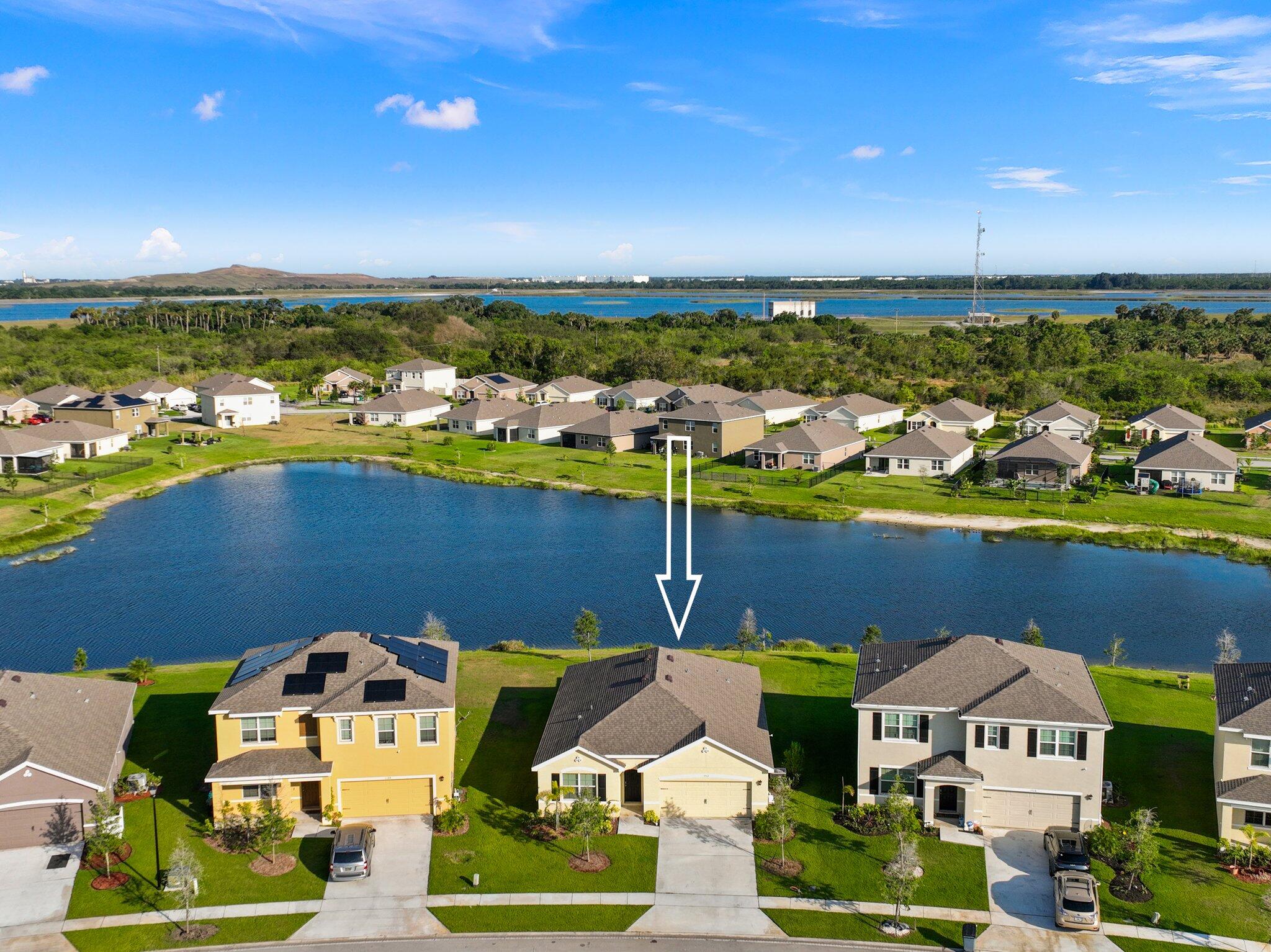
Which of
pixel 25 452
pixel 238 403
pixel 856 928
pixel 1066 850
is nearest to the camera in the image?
Answer: pixel 856 928

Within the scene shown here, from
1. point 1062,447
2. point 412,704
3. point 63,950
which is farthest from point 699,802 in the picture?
point 1062,447

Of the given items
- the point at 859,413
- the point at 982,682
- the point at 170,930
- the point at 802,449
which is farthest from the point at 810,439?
the point at 170,930

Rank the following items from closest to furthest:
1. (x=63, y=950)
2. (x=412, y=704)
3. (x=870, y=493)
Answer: (x=63, y=950)
(x=412, y=704)
(x=870, y=493)

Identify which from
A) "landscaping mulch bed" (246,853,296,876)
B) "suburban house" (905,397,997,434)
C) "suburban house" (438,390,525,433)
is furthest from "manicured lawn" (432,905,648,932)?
"suburban house" (438,390,525,433)

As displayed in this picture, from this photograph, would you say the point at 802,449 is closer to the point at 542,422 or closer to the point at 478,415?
the point at 542,422

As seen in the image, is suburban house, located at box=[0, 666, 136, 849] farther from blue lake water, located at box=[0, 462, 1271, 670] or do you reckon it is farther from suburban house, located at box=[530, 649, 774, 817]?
blue lake water, located at box=[0, 462, 1271, 670]

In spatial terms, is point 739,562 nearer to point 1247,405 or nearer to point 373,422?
point 373,422
